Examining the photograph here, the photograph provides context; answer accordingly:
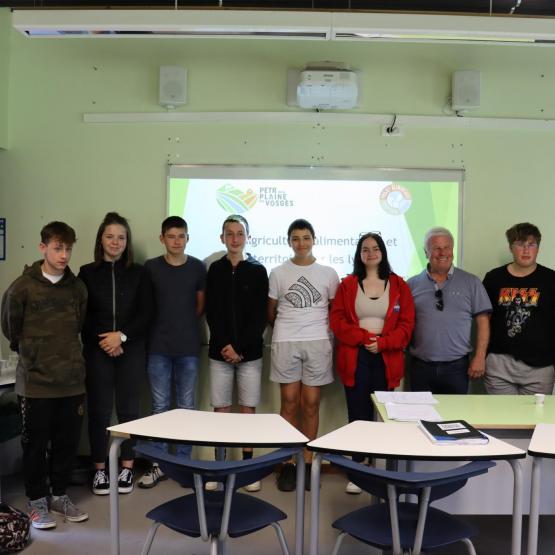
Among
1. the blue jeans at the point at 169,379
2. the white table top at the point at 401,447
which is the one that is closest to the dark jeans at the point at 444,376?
the white table top at the point at 401,447

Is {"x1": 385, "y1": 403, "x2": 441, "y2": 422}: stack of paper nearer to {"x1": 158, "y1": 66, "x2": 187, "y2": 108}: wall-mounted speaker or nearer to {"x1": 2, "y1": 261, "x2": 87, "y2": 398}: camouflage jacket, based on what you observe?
{"x1": 2, "y1": 261, "x2": 87, "y2": 398}: camouflage jacket

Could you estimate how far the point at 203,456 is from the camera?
4.09 meters

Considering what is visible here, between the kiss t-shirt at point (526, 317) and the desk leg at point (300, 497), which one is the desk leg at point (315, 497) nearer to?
the desk leg at point (300, 497)

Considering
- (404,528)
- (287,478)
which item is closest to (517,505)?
(404,528)

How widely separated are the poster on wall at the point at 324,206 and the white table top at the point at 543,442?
6.13 feet

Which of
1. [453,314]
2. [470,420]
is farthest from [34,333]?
[453,314]

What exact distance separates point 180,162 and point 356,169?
1254 mm

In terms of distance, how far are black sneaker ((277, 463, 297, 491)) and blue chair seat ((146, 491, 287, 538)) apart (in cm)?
138

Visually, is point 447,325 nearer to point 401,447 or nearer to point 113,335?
point 401,447

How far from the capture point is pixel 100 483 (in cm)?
355

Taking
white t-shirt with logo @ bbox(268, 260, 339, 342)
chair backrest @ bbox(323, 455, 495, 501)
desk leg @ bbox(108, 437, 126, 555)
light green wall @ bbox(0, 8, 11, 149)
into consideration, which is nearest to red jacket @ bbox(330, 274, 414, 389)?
white t-shirt with logo @ bbox(268, 260, 339, 342)

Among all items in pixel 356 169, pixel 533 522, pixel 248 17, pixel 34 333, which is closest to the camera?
pixel 533 522

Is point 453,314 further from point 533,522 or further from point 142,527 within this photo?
point 142,527

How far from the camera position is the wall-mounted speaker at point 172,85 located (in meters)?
3.97
